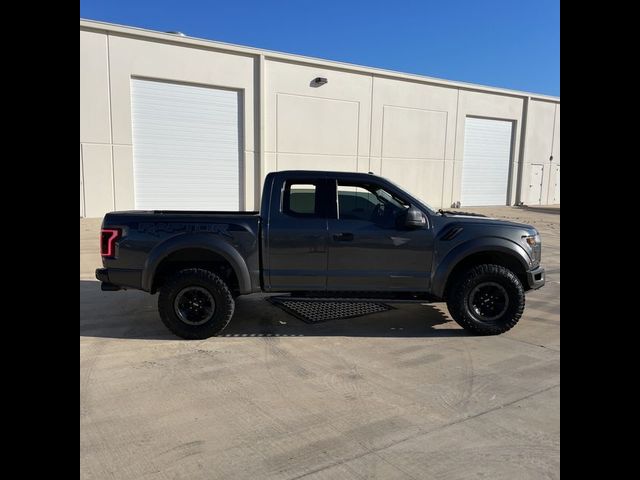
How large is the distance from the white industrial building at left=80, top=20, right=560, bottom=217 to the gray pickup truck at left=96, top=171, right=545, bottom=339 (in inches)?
507

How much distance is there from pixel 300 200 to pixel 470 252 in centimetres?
205

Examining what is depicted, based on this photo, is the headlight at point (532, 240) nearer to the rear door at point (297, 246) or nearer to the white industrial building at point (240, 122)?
the rear door at point (297, 246)

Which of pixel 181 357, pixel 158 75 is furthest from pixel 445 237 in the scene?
pixel 158 75

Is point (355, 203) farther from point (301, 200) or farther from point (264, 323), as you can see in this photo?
point (264, 323)

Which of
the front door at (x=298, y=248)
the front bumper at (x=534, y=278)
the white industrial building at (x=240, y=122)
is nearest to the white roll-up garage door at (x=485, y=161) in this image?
the white industrial building at (x=240, y=122)

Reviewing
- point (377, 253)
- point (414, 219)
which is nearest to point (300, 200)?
point (377, 253)

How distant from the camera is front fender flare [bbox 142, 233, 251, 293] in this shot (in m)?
5.12

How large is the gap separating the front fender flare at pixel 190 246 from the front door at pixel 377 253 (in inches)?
41.6

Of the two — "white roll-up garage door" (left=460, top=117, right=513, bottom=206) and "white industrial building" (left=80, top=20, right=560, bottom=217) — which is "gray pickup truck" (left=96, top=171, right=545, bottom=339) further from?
"white roll-up garage door" (left=460, top=117, right=513, bottom=206)

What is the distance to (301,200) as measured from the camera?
549 centimetres

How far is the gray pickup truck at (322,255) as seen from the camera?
5172 millimetres
